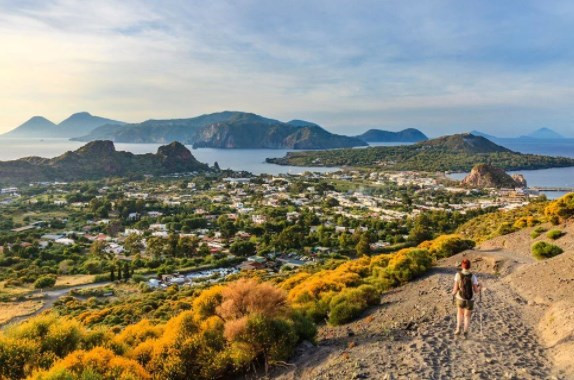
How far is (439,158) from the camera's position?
15788cm

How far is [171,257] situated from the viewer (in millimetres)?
42375

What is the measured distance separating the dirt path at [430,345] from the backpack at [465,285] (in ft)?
2.96

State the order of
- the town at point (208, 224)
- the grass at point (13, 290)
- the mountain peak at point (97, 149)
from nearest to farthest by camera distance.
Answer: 1. the grass at point (13, 290)
2. the town at point (208, 224)
3. the mountain peak at point (97, 149)

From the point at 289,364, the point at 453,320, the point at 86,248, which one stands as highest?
the point at 453,320

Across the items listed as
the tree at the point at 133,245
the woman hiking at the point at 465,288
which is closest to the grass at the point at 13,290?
the tree at the point at 133,245

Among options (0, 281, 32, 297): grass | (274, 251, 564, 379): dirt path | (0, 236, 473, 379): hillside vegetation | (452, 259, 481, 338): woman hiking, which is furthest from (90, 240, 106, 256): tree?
(452, 259, 481, 338): woman hiking

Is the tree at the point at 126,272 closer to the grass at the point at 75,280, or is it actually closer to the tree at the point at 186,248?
the grass at the point at 75,280

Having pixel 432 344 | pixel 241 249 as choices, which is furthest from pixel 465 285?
pixel 241 249

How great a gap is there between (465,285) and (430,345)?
1.32 metres

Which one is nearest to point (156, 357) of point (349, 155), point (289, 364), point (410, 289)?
point (289, 364)

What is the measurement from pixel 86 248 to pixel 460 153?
156 m

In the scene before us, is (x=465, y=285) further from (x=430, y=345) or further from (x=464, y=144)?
(x=464, y=144)

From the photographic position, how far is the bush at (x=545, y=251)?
14997 mm

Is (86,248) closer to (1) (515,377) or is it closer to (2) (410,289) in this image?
(2) (410,289)
